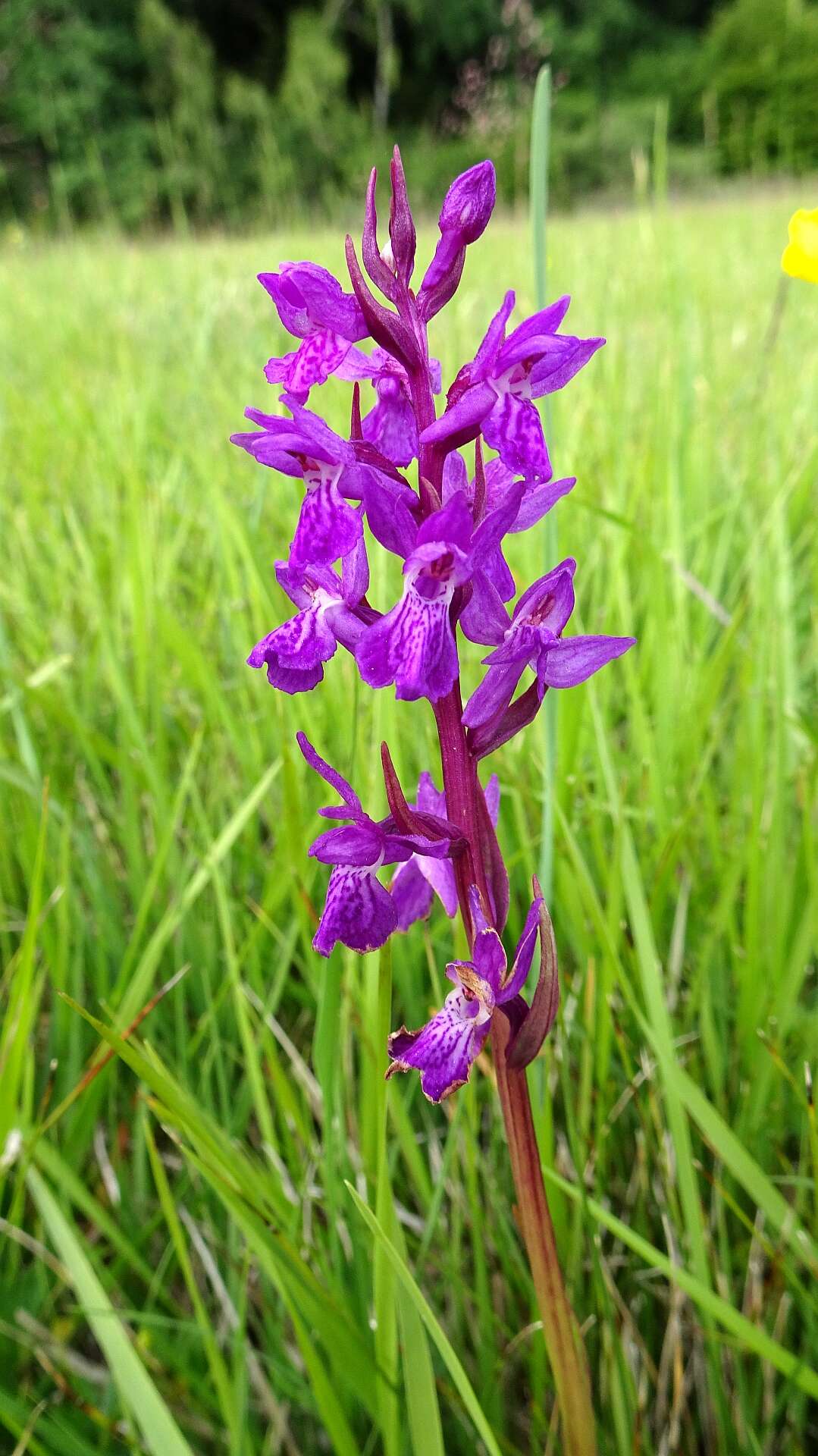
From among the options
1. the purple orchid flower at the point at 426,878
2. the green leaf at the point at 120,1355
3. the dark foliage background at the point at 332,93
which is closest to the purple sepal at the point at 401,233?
the purple orchid flower at the point at 426,878

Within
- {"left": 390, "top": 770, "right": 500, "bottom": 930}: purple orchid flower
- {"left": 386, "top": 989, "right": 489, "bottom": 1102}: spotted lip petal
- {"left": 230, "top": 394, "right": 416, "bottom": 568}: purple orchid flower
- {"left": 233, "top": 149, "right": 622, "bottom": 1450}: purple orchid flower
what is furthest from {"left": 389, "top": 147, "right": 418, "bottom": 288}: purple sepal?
{"left": 386, "top": 989, "right": 489, "bottom": 1102}: spotted lip petal

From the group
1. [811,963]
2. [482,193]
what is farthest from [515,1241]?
[482,193]

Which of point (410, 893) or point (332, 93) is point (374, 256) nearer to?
point (410, 893)

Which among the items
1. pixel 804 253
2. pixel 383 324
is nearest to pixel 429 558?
pixel 383 324

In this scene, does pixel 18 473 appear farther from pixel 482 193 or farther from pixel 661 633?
pixel 482 193

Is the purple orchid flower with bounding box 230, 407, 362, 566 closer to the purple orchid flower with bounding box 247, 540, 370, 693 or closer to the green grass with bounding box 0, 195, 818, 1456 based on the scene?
the purple orchid flower with bounding box 247, 540, 370, 693

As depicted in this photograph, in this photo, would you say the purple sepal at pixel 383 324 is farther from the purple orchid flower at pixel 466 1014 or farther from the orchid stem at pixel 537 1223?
the purple orchid flower at pixel 466 1014
